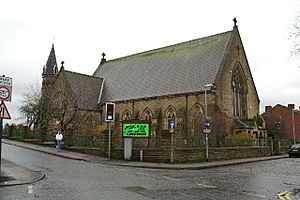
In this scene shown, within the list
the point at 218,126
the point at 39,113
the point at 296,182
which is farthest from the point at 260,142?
the point at 39,113

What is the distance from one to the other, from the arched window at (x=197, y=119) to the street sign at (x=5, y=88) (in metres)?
25.2

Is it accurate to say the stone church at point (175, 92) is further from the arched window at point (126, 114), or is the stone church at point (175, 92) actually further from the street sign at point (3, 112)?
the street sign at point (3, 112)

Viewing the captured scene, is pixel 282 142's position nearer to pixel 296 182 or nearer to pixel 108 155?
pixel 108 155

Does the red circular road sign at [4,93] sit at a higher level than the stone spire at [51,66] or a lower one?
lower

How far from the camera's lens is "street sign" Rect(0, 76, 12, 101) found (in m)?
11.8

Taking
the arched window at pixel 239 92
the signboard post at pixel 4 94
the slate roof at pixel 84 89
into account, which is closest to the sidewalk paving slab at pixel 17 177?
the signboard post at pixel 4 94

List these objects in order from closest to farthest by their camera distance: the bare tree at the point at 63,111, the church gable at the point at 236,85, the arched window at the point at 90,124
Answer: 1. the church gable at the point at 236,85
2. the bare tree at the point at 63,111
3. the arched window at the point at 90,124

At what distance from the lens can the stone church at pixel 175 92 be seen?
37.0 meters

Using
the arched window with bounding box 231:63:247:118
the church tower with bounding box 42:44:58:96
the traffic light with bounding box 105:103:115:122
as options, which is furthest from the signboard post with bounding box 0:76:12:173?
the church tower with bounding box 42:44:58:96

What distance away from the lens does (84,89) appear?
47.1 metres

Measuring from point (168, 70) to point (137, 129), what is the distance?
21.3 metres

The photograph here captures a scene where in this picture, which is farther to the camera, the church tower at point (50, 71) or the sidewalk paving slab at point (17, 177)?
the church tower at point (50, 71)

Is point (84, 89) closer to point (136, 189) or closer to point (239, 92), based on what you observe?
point (239, 92)

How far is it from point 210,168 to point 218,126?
14.3 m
